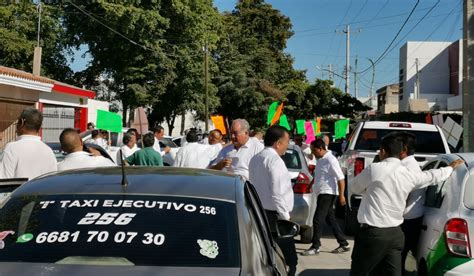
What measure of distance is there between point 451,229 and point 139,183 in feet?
8.92

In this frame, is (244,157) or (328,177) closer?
(244,157)

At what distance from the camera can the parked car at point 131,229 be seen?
2.83 m

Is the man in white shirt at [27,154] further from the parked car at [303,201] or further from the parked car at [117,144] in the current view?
the parked car at [117,144]

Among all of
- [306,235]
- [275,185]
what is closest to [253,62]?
[306,235]

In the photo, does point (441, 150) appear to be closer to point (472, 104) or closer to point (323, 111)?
point (472, 104)

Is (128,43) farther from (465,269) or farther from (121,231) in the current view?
(121,231)

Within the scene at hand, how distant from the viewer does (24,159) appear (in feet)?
18.2

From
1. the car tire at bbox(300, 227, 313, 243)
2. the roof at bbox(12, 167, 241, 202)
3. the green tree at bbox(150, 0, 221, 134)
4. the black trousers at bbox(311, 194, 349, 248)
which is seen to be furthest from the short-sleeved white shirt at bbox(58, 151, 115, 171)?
the green tree at bbox(150, 0, 221, 134)

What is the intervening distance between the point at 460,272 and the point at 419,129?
242 inches

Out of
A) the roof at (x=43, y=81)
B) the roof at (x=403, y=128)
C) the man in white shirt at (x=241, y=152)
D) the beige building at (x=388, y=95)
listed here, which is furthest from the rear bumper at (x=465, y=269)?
the beige building at (x=388, y=95)

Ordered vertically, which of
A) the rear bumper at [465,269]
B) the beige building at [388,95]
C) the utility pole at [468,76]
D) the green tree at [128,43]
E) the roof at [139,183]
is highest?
the beige building at [388,95]

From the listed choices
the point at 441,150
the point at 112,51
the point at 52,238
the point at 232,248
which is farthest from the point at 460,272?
the point at 112,51

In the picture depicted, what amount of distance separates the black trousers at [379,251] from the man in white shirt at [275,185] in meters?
0.93

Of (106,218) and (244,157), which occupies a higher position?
(244,157)
